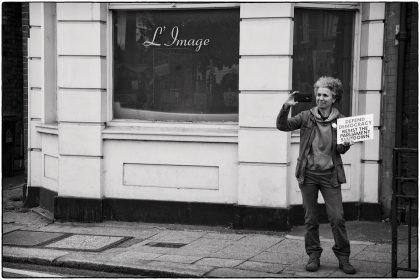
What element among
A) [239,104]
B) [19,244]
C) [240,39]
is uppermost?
[240,39]

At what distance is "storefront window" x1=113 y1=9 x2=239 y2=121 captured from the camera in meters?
9.78

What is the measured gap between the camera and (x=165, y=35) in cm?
995

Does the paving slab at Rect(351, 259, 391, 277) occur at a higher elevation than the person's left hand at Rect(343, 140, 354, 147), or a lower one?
lower

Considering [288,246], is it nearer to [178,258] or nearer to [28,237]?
[178,258]

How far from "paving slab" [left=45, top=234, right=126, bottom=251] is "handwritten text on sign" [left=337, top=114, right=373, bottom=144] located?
344 centimetres

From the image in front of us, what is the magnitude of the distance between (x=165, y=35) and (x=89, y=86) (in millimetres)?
1317

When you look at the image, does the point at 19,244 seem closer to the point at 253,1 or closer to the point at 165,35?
the point at 165,35

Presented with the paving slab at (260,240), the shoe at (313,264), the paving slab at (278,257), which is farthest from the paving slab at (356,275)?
the paving slab at (260,240)

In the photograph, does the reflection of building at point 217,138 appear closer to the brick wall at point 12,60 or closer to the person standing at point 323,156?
the person standing at point 323,156

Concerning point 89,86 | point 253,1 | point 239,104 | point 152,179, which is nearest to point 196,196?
point 152,179

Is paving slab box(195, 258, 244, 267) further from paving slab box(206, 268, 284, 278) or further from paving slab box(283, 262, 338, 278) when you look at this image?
paving slab box(283, 262, 338, 278)

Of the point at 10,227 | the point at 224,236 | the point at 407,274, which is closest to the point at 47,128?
the point at 10,227

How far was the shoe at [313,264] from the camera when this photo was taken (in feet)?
24.0

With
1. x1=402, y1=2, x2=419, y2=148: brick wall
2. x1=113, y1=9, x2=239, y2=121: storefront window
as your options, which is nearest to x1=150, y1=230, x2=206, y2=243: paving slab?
x1=113, y1=9, x2=239, y2=121: storefront window
